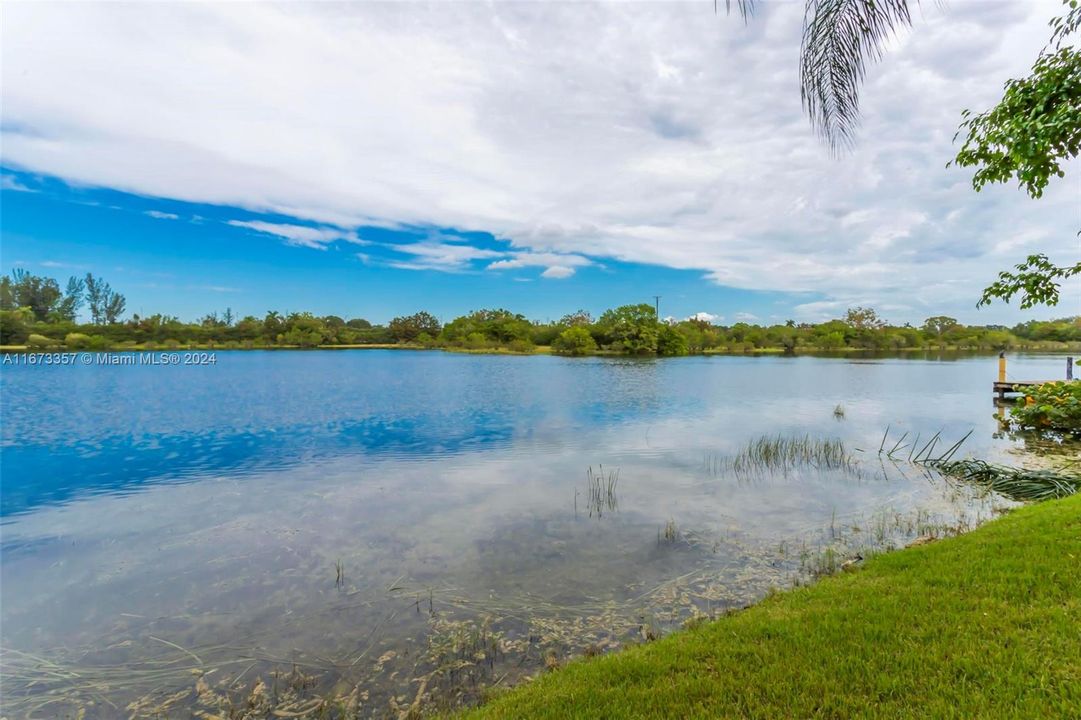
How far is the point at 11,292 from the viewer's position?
82.6 metres

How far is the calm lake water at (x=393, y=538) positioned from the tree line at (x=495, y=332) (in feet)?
233

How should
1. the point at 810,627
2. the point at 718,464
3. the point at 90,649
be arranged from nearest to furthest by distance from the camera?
the point at 810,627 < the point at 90,649 < the point at 718,464

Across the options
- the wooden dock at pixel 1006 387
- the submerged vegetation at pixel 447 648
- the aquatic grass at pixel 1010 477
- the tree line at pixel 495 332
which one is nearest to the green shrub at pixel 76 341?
the tree line at pixel 495 332

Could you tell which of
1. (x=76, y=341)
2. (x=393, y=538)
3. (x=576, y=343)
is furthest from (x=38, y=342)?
(x=393, y=538)

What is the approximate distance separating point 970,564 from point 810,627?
7.40 ft

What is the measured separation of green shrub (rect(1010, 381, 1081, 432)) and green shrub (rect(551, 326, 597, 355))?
69.8m

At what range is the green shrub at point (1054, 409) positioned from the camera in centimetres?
1507

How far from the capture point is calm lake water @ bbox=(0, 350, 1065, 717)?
4.93 m

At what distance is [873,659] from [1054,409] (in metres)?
17.9

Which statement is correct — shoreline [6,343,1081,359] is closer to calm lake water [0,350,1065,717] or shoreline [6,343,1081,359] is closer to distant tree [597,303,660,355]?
distant tree [597,303,660,355]

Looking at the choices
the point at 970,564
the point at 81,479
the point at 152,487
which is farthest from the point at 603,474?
the point at 81,479

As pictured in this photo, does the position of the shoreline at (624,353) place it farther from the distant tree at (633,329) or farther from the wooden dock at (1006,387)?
the wooden dock at (1006,387)

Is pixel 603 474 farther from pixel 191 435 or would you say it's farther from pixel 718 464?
pixel 191 435

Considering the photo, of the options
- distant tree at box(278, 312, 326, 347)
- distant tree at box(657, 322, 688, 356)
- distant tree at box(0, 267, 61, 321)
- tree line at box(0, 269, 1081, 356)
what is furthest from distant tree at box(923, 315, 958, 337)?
distant tree at box(0, 267, 61, 321)
